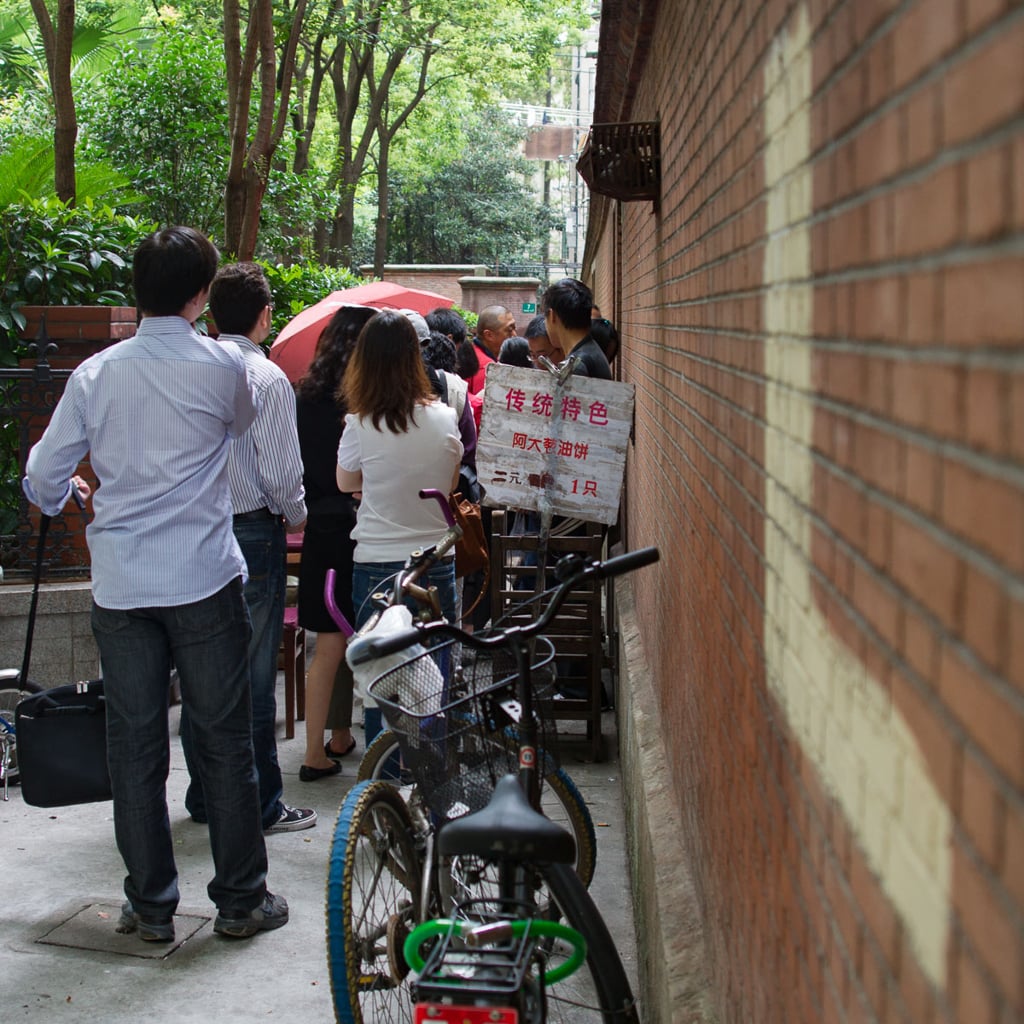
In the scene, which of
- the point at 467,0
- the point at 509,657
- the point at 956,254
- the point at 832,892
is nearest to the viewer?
→ the point at 956,254

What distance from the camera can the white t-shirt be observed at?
5332mm

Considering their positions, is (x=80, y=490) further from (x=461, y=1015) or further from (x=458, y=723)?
(x=461, y=1015)

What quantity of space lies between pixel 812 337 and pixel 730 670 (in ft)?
3.44

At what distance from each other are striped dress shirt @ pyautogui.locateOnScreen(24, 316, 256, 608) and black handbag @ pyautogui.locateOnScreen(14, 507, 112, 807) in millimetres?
550

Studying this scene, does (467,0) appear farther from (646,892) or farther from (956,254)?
(956,254)

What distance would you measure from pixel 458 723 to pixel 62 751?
6.58 ft

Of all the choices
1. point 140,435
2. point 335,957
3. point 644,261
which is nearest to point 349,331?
point 644,261

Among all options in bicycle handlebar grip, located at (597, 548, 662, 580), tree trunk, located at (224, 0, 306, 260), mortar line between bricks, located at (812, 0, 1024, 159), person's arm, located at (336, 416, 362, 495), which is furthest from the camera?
tree trunk, located at (224, 0, 306, 260)

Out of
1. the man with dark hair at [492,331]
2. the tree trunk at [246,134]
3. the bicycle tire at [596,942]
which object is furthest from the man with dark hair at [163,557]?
the tree trunk at [246,134]

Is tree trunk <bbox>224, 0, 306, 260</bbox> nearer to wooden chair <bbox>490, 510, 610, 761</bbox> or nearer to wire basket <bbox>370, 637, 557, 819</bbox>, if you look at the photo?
wooden chair <bbox>490, 510, 610, 761</bbox>

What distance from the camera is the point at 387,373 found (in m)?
5.27

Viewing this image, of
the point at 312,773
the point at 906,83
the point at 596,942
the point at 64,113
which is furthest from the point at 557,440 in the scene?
the point at 64,113

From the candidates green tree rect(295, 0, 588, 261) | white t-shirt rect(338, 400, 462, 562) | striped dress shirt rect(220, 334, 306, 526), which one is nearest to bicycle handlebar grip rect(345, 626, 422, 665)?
striped dress shirt rect(220, 334, 306, 526)

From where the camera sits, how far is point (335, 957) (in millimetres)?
3193
